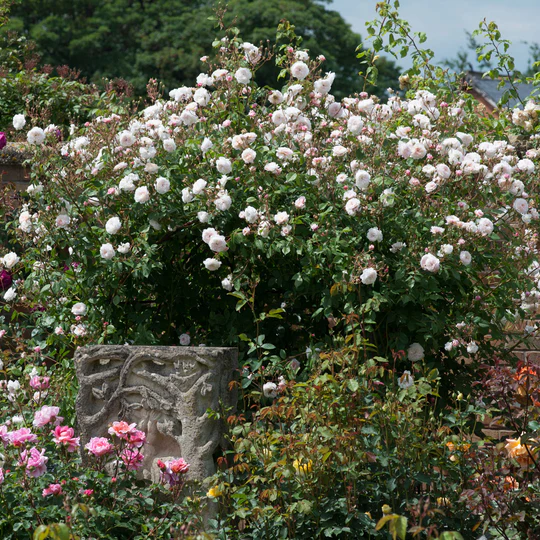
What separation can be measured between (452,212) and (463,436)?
3.95 ft

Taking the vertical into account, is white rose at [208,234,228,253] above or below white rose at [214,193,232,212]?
below

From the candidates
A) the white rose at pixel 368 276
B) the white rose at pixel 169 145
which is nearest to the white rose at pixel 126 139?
the white rose at pixel 169 145

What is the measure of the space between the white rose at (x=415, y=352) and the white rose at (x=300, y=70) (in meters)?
1.56

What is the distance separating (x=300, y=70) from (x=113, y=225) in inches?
51.4

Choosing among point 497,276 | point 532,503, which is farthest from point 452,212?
point 532,503

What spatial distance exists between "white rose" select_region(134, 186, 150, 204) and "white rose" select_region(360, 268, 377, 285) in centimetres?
113

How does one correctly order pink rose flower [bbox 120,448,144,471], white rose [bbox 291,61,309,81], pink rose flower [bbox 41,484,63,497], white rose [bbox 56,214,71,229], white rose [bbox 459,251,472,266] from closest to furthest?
pink rose flower [bbox 41,484,63,497], pink rose flower [bbox 120,448,144,471], white rose [bbox 459,251,472,266], white rose [bbox 56,214,71,229], white rose [bbox 291,61,309,81]

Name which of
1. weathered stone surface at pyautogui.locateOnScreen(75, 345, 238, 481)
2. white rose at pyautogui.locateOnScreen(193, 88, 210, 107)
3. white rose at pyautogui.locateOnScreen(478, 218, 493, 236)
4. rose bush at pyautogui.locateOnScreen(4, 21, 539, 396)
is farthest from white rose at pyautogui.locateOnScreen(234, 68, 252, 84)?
weathered stone surface at pyautogui.locateOnScreen(75, 345, 238, 481)

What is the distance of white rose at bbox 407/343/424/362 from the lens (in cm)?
379

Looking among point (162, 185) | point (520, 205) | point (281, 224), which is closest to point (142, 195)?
point (162, 185)

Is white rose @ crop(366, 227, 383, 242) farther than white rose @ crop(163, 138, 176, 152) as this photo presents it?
No

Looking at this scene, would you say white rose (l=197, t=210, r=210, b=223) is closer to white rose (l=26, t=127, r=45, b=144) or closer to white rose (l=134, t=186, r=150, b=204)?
white rose (l=134, t=186, r=150, b=204)

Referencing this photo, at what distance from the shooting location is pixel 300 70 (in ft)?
14.0

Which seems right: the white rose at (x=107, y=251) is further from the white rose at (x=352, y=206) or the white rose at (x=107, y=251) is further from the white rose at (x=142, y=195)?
the white rose at (x=352, y=206)
